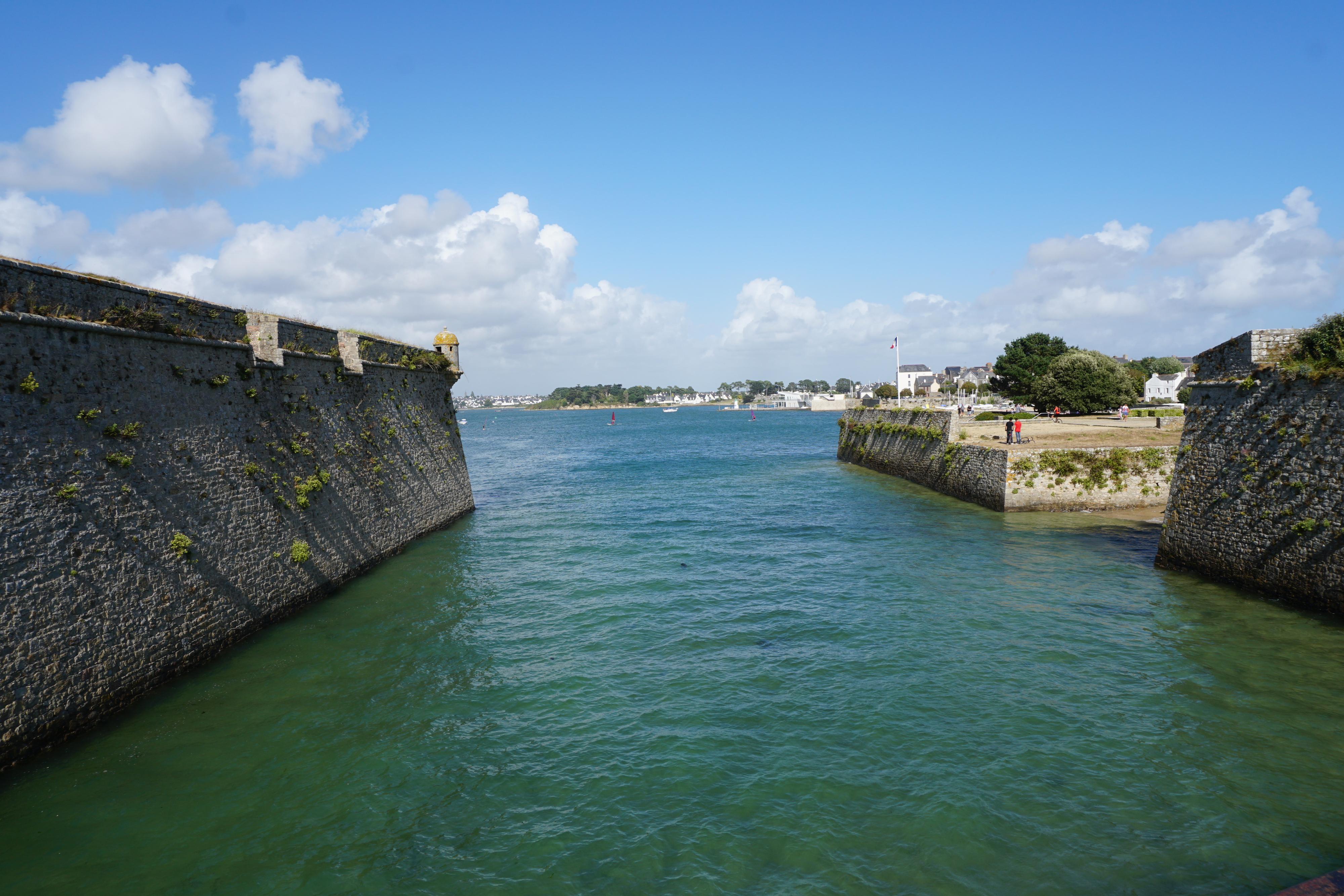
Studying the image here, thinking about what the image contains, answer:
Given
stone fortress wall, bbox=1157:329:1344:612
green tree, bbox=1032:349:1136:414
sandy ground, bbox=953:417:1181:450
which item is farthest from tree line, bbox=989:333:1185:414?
stone fortress wall, bbox=1157:329:1344:612

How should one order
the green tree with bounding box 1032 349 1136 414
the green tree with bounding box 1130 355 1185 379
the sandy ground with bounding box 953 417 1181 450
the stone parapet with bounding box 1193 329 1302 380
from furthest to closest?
the green tree with bounding box 1130 355 1185 379
the green tree with bounding box 1032 349 1136 414
the sandy ground with bounding box 953 417 1181 450
the stone parapet with bounding box 1193 329 1302 380

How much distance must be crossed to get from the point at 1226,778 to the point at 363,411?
23.4m

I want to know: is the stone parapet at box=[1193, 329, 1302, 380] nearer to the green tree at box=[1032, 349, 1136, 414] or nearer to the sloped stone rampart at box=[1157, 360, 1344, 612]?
the sloped stone rampart at box=[1157, 360, 1344, 612]

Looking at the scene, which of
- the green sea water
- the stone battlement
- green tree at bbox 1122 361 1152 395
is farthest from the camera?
green tree at bbox 1122 361 1152 395

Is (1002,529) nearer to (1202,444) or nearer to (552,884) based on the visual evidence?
(1202,444)

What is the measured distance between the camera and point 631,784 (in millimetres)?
10438

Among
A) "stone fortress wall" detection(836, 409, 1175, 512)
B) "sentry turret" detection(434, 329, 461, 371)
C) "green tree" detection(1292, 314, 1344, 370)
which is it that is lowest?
"stone fortress wall" detection(836, 409, 1175, 512)

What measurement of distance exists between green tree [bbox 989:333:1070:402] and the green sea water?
190 feet

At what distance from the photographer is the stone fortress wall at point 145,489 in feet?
34.1

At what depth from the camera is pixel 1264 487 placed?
1658 cm

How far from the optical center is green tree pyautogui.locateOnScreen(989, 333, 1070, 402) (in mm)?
72250

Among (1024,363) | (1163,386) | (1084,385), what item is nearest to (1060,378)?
(1084,385)

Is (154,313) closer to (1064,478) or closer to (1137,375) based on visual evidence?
(1064,478)

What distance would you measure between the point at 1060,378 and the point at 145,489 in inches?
2536
